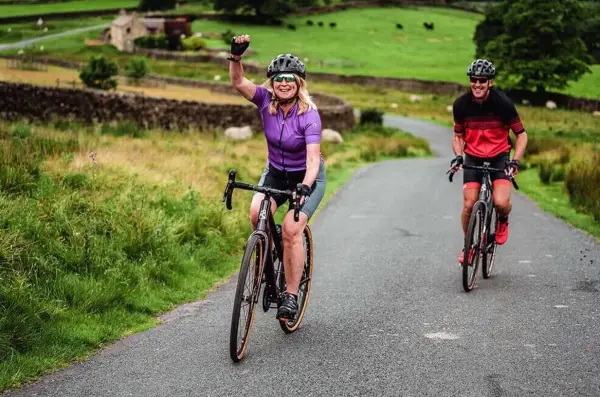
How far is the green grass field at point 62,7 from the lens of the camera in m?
25.6

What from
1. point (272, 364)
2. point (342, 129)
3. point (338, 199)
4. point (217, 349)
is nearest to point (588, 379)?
point (272, 364)

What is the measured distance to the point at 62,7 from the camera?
4100cm

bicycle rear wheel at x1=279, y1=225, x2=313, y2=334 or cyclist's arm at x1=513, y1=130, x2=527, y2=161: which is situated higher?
cyclist's arm at x1=513, y1=130, x2=527, y2=161

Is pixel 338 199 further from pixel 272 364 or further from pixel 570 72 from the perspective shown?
pixel 570 72

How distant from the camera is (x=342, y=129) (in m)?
36.6

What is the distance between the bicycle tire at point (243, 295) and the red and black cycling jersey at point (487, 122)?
3.64 meters

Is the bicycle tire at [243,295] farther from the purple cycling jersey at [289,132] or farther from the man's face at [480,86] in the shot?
the man's face at [480,86]

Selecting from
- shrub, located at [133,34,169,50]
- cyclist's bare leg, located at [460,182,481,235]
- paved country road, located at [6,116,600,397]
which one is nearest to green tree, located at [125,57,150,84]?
shrub, located at [133,34,169,50]

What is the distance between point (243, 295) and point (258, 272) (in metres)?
0.29

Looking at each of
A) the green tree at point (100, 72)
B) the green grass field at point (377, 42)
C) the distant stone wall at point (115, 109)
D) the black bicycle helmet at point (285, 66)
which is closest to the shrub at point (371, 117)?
the distant stone wall at point (115, 109)

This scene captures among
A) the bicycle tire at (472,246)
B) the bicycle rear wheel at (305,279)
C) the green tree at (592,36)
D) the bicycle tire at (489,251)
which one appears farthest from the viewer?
the green tree at (592,36)

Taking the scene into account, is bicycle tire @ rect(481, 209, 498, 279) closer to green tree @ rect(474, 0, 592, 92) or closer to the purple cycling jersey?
the purple cycling jersey

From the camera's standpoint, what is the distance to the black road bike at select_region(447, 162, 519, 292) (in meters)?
8.28

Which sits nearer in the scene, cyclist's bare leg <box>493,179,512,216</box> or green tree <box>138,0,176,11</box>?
cyclist's bare leg <box>493,179,512,216</box>
